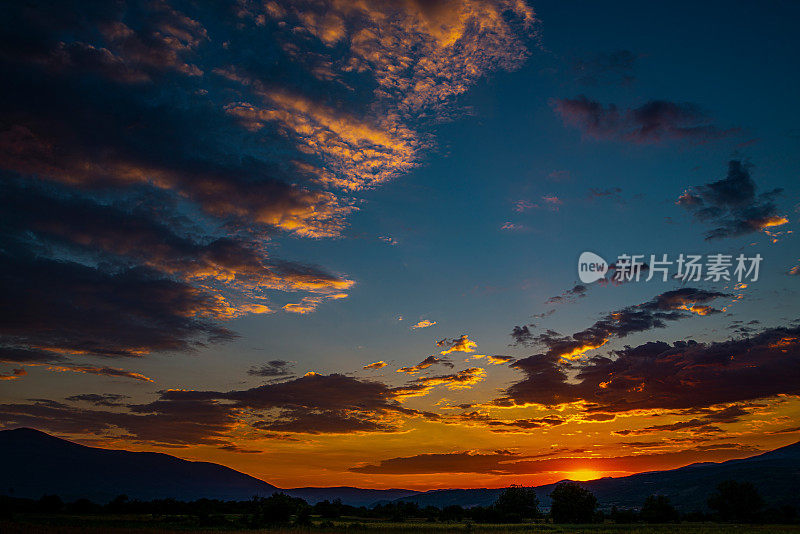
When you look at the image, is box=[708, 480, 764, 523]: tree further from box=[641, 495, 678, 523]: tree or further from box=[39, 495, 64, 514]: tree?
box=[39, 495, 64, 514]: tree

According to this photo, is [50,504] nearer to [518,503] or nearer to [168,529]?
[168,529]

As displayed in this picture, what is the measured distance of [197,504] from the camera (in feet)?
529

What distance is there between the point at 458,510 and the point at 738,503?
309 ft

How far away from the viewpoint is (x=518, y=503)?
170375 millimetres

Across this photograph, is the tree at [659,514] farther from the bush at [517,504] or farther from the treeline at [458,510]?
the bush at [517,504]

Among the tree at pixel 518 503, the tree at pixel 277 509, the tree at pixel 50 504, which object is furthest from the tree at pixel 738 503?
the tree at pixel 50 504

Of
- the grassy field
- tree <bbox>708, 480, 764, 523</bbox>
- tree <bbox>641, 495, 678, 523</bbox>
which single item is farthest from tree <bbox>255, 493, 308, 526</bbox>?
tree <bbox>708, 480, 764, 523</bbox>

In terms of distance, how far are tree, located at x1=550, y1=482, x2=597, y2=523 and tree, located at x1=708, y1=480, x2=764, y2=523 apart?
39.7 metres

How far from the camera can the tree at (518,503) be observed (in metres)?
169

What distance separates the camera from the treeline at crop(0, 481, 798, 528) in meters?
118

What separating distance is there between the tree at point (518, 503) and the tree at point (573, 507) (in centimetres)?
1548

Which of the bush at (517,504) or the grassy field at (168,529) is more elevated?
the grassy field at (168,529)

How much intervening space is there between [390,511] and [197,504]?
69.4 metres

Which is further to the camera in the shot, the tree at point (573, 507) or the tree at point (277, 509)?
the tree at point (573, 507)
